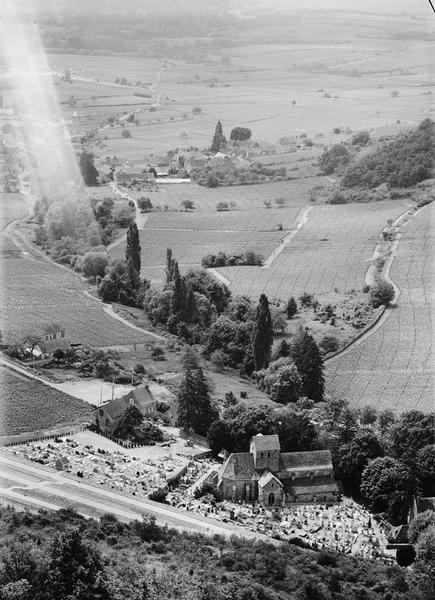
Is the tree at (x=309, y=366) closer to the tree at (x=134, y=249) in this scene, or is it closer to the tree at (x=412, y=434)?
the tree at (x=412, y=434)

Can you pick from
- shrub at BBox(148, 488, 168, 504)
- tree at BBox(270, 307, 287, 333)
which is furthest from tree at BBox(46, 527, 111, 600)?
tree at BBox(270, 307, 287, 333)

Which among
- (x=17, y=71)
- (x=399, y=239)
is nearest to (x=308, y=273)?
(x=399, y=239)

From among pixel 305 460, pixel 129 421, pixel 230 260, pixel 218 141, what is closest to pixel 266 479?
pixel 305 460

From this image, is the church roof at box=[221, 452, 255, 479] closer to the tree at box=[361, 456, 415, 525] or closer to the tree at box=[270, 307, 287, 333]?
the tree at box=[361, 456, 415, 525]

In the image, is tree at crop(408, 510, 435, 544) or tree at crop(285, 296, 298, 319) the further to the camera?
tree at crop(285, 296, 298, 319)

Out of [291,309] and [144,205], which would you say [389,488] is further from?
[144,205]

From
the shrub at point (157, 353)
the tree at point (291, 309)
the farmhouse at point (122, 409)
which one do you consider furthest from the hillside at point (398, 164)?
the farmhouse at point (122, 409)

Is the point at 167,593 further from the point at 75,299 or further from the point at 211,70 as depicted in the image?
the point at 211,70
